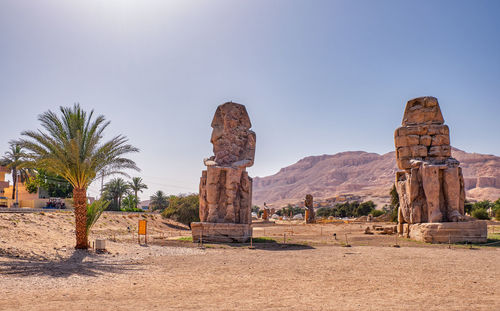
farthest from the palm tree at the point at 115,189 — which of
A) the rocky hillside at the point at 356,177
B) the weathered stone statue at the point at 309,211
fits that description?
the rocky hillside at the point at 356,177

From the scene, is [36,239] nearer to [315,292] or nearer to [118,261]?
[118,261]

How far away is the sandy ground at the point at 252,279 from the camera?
15.4 feet

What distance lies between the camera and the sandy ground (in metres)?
4.70

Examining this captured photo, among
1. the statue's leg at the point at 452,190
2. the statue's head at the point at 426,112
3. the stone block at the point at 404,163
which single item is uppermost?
the statue's head at the point at 426,112

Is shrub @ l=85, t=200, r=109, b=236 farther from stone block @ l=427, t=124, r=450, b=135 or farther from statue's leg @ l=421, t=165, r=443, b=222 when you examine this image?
stone block @ l=427, t=124, r=450, b=135

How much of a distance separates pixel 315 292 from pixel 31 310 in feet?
12.0

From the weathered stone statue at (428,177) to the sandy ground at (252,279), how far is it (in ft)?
5.44

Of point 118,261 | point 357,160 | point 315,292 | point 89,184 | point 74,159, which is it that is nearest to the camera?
point 315,292

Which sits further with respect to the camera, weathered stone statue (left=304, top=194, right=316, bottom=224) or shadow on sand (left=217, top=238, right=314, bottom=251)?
weathered stone statue (left=304, top=194, right=316, bottom=224)

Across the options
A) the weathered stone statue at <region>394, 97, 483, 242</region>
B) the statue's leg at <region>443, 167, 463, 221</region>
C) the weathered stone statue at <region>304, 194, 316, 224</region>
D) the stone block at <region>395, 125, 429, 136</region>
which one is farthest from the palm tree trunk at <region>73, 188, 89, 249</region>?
the weathered stone statue at <region>304, 194, 316, 224</region>

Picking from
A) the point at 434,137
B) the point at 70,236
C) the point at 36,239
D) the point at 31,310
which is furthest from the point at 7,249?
the point at 434,137

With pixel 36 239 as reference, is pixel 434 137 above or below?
above

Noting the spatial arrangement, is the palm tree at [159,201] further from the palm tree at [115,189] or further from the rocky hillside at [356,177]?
the rocky hillside at [356,177]

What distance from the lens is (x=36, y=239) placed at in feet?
40.4
